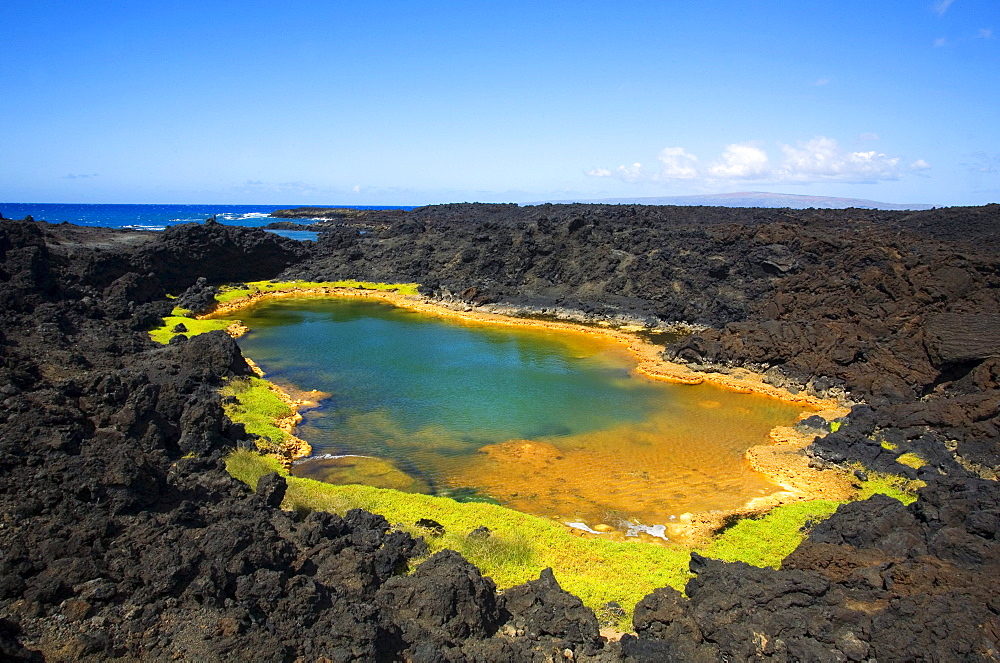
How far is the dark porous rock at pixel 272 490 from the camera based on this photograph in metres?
13.4

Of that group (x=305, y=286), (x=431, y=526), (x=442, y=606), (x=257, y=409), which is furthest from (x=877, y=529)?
(x=305, y=286)

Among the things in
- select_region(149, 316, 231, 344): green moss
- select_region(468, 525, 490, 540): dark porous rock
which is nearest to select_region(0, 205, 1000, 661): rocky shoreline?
select_region(468, 525, 490, 540): dark porous rock

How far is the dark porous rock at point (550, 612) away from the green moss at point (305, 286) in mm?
44558

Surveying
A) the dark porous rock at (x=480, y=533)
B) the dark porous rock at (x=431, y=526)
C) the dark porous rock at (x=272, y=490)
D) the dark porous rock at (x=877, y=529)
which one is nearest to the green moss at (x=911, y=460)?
the dark porous rock at (x=877, y=529)

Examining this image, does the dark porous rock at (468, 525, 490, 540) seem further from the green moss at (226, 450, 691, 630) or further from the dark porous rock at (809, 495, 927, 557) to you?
the dark porous rock at (809, 495, 927, 557)

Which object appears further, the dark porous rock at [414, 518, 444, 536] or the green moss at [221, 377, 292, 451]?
the green moss at [221, 377, 292, 451]

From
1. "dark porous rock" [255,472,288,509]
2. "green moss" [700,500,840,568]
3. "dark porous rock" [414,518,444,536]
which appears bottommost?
"green moss" [700,500,840,568]

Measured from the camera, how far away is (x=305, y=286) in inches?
2267

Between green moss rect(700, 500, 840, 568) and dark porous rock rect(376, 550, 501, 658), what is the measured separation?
20.0 ft

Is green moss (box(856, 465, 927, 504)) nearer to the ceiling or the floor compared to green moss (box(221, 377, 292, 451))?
nearer to the floor

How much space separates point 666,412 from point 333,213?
531 ft

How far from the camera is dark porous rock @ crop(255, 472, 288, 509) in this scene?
44.1ft

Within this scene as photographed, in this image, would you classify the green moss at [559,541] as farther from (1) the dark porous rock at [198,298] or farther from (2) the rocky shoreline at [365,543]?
(1) the dark porous rock at [198,298]

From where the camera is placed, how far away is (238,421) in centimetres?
2138
